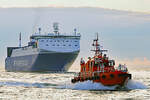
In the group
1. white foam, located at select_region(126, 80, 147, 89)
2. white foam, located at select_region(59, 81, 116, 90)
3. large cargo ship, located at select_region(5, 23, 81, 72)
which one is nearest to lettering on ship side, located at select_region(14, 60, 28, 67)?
large cargo ship, located at select_region(5, 23, 81, 72)

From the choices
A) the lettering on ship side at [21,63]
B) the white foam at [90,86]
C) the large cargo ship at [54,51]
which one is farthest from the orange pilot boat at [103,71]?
the lettering on ship side at [21,63]

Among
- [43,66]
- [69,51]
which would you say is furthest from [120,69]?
[43,66]

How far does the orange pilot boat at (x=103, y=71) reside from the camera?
54.4 meters

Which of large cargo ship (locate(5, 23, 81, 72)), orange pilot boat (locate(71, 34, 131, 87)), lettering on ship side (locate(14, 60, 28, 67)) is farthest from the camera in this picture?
lettering on ship side (locate(14, 60, 28, 67))

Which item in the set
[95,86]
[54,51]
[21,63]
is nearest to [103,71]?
[95,86]

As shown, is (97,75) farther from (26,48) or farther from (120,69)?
(26,48)

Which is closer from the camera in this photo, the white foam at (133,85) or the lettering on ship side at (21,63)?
the white foam at (133,85)

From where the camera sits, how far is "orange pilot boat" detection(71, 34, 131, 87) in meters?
54.4

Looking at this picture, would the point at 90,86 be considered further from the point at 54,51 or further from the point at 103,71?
the point at 54,51

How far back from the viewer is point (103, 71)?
181 feet

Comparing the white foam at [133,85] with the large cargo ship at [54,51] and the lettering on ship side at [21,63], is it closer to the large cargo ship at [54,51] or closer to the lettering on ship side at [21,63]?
the large cargo ship at [54,51]

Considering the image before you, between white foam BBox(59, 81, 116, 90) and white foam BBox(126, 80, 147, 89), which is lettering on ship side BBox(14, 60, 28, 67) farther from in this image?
white foam BBox(126, 80, 147, 89)

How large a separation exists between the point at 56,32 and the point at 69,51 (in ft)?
48.3

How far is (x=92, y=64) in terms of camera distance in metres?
57.1
